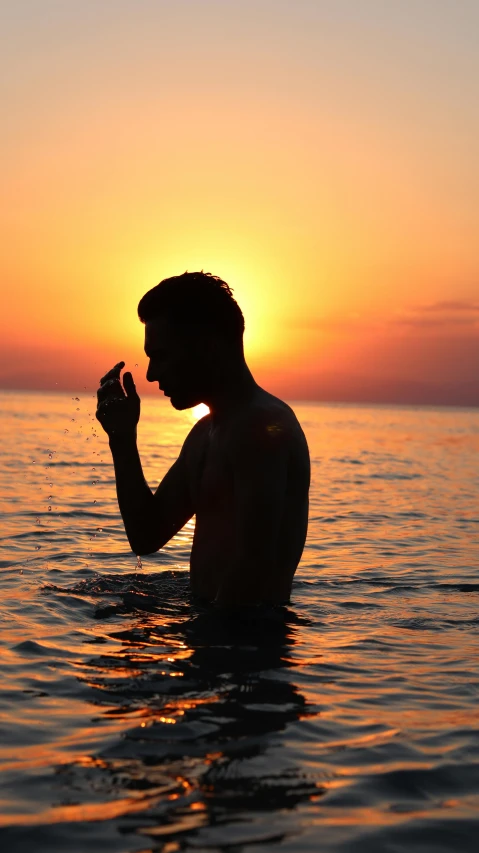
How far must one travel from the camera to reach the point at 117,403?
4703 mm

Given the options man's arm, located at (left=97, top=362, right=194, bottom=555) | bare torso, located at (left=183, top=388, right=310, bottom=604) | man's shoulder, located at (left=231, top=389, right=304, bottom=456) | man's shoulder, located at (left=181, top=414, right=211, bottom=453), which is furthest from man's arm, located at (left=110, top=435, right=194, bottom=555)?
Answer: man's shoulder, located at (left=231, top=389, right=304, bottom=456)

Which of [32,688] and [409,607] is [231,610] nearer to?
[32,688]

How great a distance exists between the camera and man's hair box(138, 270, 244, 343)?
14.4ft

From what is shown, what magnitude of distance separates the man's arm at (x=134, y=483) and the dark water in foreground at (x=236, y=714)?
440 mm

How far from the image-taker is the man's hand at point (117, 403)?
4.70m

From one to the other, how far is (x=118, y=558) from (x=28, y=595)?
6.88 feet

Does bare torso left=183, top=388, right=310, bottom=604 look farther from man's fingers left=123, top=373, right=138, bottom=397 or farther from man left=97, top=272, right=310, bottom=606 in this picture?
man's fingers left=123, top=373, right=138, bottom=397

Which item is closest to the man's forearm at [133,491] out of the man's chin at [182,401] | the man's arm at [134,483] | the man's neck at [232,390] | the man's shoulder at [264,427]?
the man's arm at [134,483]

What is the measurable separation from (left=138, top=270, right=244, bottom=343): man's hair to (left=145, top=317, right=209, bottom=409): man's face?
0.06m

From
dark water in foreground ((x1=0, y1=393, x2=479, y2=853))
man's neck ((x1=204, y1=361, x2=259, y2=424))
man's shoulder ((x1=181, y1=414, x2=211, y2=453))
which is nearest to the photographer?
dark water in foreground ((x1=0, y1=393, x2=479, y2=853))

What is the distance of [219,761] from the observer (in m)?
2.85

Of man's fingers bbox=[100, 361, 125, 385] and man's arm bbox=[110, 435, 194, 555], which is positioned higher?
man's fingers bbox=[100, 361, 125, 385]

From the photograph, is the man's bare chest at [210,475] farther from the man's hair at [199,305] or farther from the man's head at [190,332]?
the man's hair at [199,305]

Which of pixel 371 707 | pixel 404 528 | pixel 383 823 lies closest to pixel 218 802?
pixel 383 823
